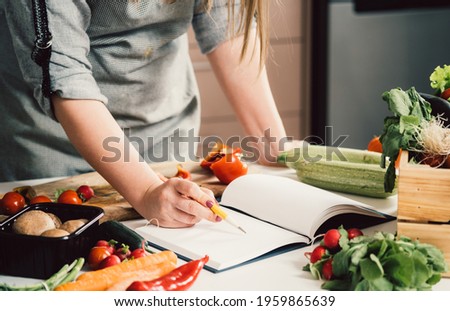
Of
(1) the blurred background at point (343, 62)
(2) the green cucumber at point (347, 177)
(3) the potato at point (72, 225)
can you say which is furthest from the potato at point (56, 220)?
(1) the blurred background at point (343, 62)

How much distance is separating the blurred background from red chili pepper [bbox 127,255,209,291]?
9.09 ft

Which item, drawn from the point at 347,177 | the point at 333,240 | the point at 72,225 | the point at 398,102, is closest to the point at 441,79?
the point at 398,102

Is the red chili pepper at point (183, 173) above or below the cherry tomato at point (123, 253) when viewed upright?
below

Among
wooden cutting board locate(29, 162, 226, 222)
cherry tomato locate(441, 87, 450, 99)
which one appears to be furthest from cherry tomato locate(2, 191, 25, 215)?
cherry tomato locate(441, 87, 450, 99)

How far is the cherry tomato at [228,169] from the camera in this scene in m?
1.94

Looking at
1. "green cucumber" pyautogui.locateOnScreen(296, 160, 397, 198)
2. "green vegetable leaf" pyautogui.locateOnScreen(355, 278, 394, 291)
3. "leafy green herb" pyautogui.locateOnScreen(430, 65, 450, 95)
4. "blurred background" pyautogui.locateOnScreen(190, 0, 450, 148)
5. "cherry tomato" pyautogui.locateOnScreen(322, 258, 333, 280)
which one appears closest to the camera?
"green vegetable leaf" pyautogui.locateOnScreen(355, 278, 394, 291)

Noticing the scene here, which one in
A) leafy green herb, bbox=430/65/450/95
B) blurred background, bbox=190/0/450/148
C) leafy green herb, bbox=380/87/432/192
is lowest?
blurred background, bbox=190/0/450/148

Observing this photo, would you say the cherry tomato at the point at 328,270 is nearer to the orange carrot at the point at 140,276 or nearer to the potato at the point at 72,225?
the orange carrot at the point at 140,276

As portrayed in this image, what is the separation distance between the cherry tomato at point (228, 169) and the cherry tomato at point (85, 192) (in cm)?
35

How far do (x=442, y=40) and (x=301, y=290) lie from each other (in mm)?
3069

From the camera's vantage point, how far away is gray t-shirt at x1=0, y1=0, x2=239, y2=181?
199cm

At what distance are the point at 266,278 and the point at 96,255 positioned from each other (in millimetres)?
334

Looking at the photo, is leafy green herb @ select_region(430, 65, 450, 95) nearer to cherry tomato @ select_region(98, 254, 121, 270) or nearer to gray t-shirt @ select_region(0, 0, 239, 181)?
gray t-shirt @ select_region(0, 0, 239, 181)
